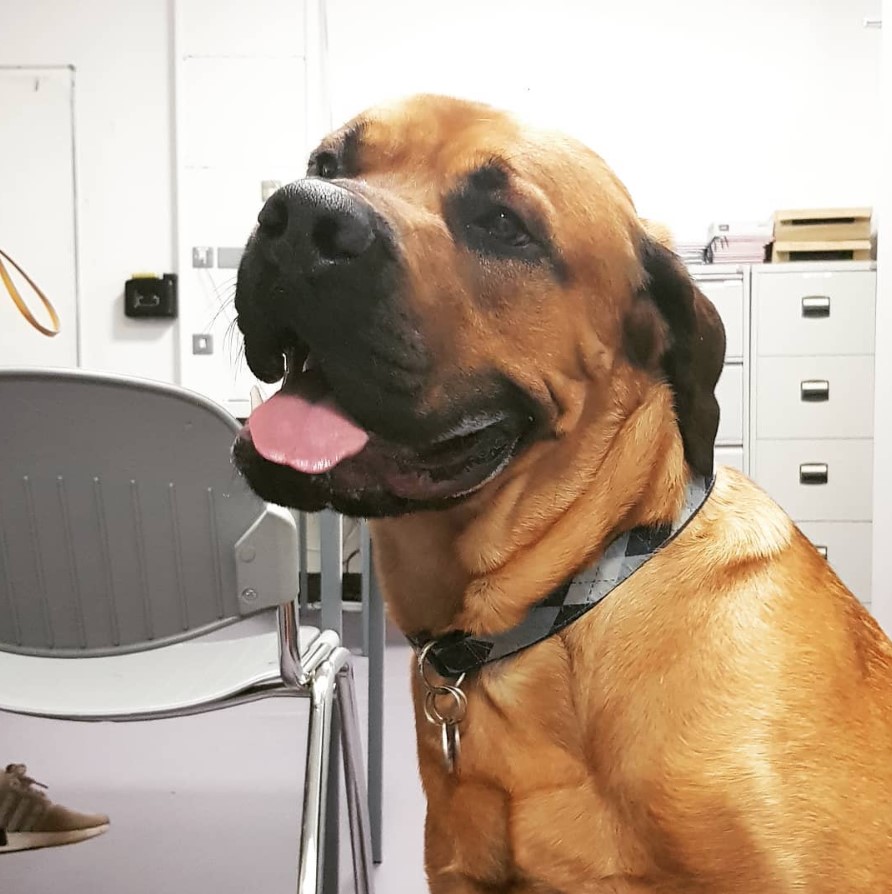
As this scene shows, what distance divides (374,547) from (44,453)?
0.37 metres

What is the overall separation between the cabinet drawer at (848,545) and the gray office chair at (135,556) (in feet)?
8.89

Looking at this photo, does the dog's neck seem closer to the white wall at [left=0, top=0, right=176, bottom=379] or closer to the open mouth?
the open mouth

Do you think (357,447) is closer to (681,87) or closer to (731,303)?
(731,303)

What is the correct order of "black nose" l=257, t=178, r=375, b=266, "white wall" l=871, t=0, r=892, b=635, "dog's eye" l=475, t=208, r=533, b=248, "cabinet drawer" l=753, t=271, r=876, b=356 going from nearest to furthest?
"black nose" l=257, t=178, r=375, b=266 < "dog's eye" l=475, t=208, r=533, b=248 < "white wall" l=871, t=0, r=892, b=635 < "cabinet drawer" l=753, t=271, r=876, b=356

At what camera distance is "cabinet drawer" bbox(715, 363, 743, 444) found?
3.32 meters

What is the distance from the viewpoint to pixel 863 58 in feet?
12.5

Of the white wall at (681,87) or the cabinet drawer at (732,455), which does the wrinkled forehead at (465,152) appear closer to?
the cabinet drawer at (732,455)

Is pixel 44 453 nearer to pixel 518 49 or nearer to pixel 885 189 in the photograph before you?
pixel 885 189

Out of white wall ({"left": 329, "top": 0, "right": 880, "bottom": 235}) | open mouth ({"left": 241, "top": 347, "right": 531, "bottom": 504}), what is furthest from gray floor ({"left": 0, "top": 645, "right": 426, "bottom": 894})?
white wall ({"left": 329, "top": 0, "right": 880, "bottom": 235})

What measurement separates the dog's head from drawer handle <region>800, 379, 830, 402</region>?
2.68m

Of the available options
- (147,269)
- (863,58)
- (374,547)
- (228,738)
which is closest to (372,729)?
(228,738)

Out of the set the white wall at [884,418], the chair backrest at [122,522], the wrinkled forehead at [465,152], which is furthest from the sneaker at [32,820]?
the white wall at [884,418]

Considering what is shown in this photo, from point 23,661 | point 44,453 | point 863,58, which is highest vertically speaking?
point 863,58

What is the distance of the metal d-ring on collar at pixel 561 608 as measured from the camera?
2.62ft
